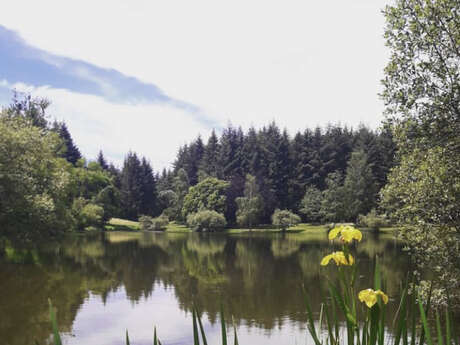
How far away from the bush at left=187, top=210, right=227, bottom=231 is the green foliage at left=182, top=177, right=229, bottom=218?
235 cm

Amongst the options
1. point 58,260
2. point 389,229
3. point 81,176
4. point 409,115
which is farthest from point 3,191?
point 389,229

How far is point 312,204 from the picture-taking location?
5631 cm

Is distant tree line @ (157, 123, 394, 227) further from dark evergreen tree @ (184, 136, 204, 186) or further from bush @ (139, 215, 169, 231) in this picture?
bush @ (139, 215, 169, 231)

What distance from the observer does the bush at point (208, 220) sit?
54.4 meters

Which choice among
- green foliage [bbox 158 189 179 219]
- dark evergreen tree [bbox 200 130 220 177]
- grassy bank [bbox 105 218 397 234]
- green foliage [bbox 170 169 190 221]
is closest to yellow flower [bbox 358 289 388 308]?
grassy bank [bbox 105 218 397 234]

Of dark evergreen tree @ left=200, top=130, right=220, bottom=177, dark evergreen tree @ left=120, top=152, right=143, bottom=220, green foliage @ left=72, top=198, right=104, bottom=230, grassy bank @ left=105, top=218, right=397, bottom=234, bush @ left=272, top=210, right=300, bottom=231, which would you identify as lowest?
grassy bank @ left=105, top=218, right=397, bottom=234

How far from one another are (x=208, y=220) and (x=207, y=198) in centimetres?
479

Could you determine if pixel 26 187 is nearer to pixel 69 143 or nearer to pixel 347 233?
pixel 347 233

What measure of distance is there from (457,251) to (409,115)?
11.6 ft

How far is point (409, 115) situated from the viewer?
1123 cm

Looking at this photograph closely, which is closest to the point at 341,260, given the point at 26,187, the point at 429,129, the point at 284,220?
the point at 429,129

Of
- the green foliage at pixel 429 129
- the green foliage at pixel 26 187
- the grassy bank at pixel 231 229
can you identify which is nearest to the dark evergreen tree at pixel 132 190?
the grassy bank at pixel 231 229

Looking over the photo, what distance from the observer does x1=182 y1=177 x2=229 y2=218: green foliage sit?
57781mm

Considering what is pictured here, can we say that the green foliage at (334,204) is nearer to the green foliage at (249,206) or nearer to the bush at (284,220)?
the bush at (284,220)
